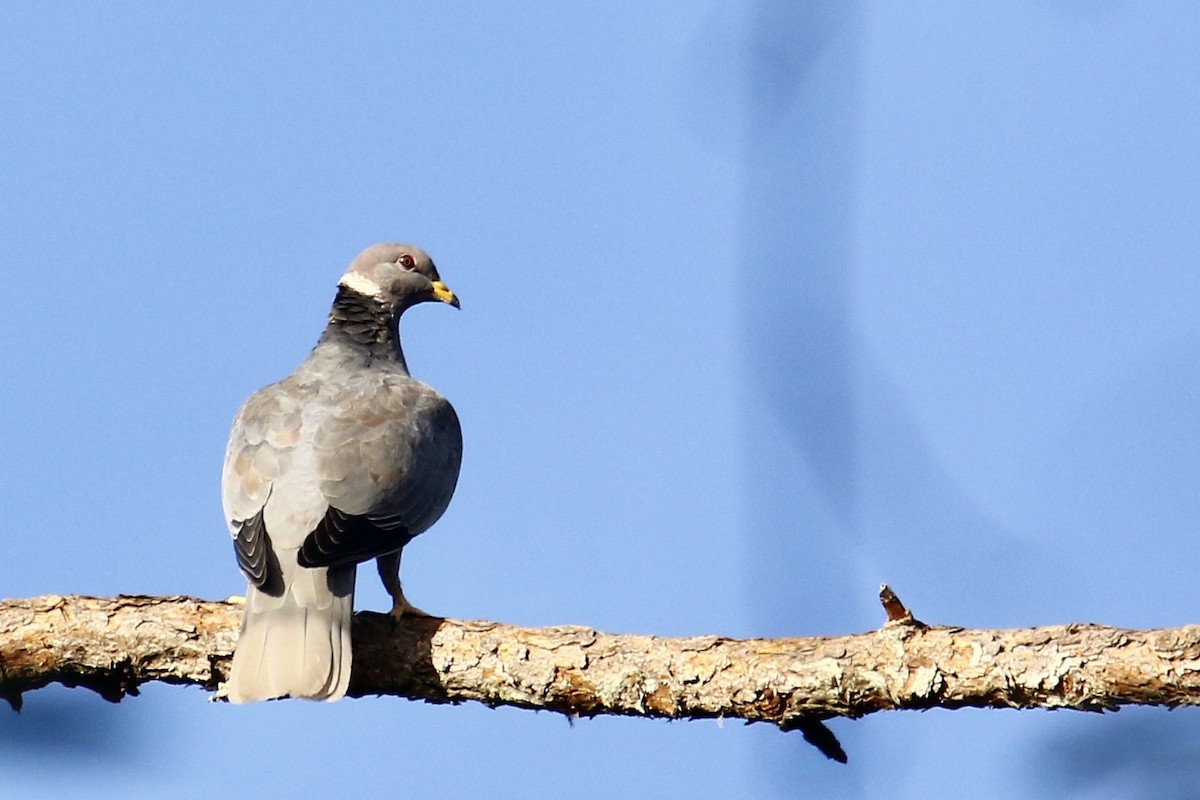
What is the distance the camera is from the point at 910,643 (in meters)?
4.44

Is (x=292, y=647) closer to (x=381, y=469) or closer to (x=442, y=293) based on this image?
(x=381, y=469)

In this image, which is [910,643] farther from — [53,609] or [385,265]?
[385,265]

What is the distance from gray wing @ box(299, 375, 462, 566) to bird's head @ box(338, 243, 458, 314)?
1.21 m

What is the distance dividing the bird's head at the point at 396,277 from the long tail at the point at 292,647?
8.67ft

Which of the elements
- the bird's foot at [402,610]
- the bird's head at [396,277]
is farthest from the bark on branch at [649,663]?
the bird's head at [396,277]

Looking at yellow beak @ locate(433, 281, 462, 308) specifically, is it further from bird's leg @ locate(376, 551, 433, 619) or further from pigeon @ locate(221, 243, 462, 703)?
bird's leg @ locate(376, 551, 433, 619)

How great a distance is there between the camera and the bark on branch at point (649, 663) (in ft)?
13.8

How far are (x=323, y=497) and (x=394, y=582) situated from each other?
534 mm

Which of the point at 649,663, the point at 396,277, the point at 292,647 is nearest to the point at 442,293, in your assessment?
the point at 396,277

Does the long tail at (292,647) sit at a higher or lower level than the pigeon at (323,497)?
lower

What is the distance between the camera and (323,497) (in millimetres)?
5703

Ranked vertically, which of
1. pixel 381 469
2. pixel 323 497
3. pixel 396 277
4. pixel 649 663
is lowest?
pixel 649 663

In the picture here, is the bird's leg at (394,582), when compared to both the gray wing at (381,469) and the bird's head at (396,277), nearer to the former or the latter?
the gray wing at (381,469)

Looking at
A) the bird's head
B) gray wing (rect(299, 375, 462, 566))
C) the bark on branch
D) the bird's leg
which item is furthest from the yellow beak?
the bark on branch
